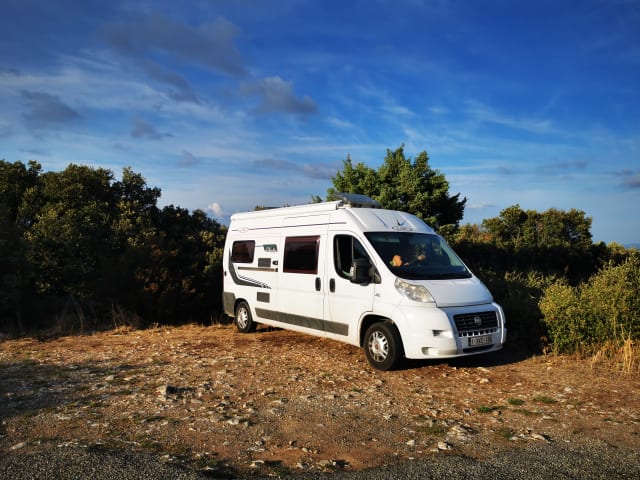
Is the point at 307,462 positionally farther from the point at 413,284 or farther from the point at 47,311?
the point at 47,311

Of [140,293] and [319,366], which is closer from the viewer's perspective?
[319,366]

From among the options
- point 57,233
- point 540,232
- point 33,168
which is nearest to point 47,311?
point 57,233

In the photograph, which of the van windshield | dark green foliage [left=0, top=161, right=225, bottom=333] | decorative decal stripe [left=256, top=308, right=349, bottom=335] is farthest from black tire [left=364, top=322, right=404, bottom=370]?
dark green foliage [left=0, top=161, right=225, bottom=333]

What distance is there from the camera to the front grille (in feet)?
24.5

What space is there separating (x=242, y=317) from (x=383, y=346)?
4469 mm

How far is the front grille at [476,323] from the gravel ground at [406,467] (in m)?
2.84

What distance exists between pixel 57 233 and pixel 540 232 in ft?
92.2

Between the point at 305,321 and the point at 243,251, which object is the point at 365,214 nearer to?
the point at 305,321

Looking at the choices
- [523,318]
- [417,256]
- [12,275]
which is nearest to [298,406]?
[417,256]

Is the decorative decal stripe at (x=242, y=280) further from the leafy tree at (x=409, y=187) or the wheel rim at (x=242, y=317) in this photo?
the leafy tree at (x=409, y=187)

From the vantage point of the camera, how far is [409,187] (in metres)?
23.0

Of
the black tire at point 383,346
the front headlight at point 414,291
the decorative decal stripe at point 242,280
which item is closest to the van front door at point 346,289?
the black tire at point 383,346

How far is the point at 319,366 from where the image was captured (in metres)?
8.17

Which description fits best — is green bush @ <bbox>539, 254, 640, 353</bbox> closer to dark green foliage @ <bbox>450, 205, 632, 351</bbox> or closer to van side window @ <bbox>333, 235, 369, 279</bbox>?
dark green foliage @ <bbox>450, 205, 632, 351</bbox>
